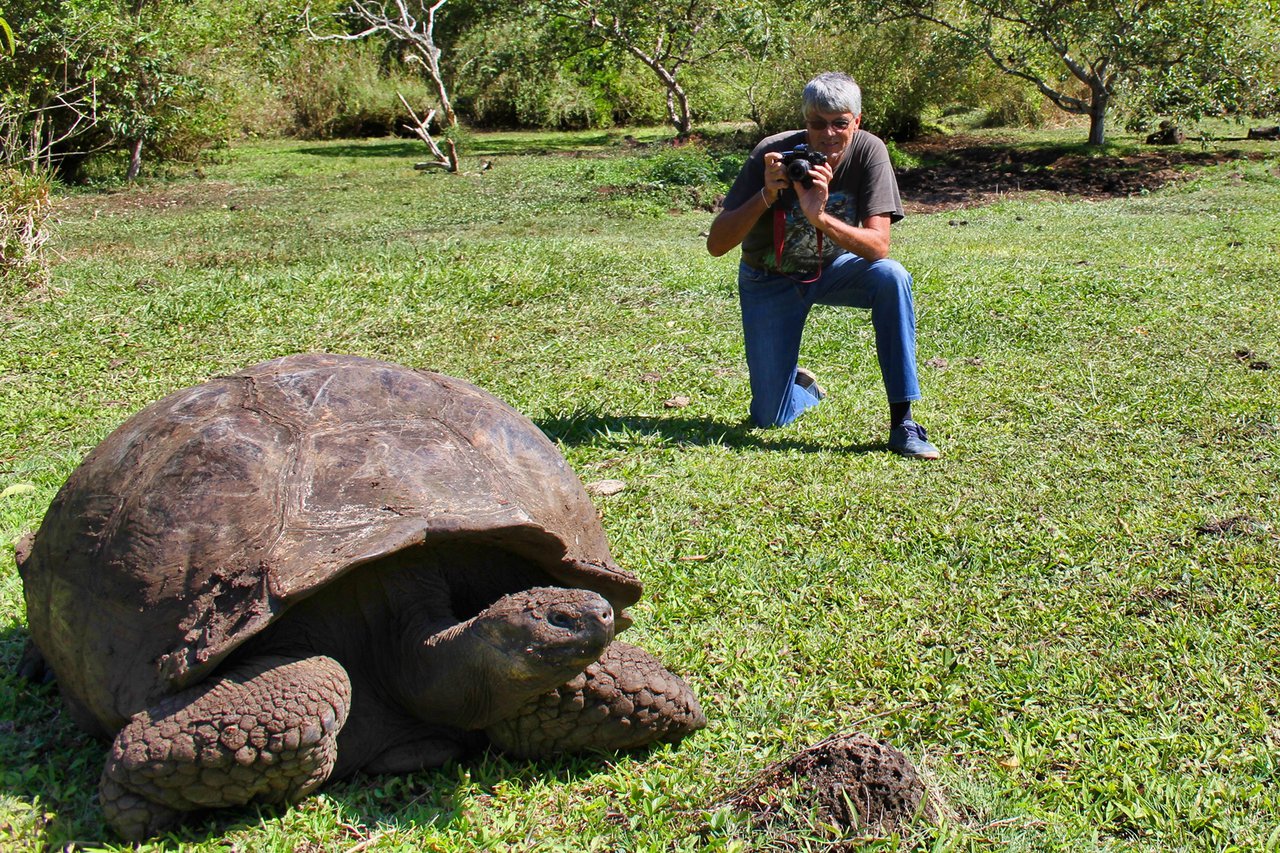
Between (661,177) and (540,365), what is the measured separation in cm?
781

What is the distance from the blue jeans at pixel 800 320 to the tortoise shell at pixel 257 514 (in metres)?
2.10

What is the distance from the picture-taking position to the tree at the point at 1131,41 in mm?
12719

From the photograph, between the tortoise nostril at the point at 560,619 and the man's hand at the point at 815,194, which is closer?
the tortoise nostril at the point at 560,619

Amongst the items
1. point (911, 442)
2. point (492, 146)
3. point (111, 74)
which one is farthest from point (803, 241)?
point (492, 146)

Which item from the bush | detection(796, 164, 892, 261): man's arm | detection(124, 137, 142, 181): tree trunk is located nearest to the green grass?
the bush

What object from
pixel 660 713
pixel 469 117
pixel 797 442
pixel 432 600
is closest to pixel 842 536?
pixel 797 442

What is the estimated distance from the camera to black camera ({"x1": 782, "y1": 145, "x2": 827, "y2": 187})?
151 inches

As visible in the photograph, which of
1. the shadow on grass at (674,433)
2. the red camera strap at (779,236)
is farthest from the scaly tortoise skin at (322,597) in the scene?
the red camera strap at (779,236)

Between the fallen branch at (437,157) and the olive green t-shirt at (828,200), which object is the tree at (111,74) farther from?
the olive green t-shirt at (828,200)

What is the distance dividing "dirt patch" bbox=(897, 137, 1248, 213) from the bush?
326 inches

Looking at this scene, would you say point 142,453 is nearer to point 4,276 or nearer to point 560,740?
point 560,740

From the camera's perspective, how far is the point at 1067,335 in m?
5.51

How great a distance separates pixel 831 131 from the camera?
395cm

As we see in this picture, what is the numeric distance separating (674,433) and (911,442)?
2.98 ft
